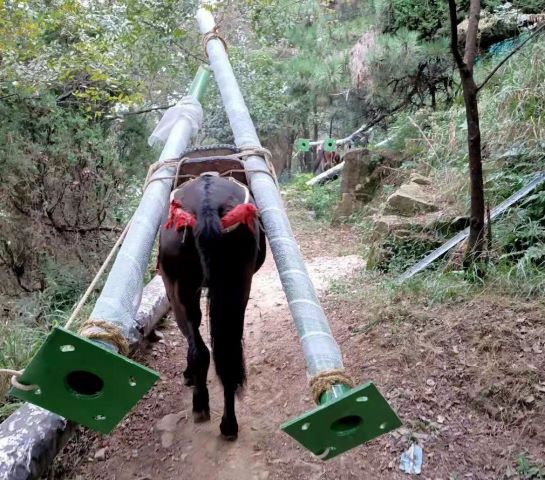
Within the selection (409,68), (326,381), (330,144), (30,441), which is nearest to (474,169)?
(326,381)

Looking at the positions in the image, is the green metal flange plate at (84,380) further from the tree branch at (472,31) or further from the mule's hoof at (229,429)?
the tree branch at (472,31)

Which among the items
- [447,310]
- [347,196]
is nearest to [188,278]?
[447,310]

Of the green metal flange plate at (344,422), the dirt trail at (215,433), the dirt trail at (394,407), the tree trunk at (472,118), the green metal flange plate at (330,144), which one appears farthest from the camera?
Result: the green metal flange plate at (330,144)

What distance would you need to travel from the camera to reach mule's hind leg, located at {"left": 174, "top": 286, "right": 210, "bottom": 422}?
3178 millimetres

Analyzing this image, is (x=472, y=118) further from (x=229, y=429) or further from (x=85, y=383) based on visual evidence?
(x=85, y=383)

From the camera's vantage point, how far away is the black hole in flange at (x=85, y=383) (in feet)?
5.82

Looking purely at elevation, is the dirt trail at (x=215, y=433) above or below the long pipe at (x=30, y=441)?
below

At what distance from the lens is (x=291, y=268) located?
2.30 meters

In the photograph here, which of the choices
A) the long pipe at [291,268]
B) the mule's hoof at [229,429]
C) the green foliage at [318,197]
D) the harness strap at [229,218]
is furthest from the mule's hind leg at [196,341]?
the green foliage at [318,197]

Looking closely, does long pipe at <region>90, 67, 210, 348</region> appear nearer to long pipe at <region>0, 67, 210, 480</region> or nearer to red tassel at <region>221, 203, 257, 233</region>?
long pipe at <region>0, 67, 210, 480</region>

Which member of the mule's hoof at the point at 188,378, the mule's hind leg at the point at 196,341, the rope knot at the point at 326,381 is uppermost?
the rope knot at the point at 326,381

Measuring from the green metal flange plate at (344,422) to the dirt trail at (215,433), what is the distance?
54.6 inches

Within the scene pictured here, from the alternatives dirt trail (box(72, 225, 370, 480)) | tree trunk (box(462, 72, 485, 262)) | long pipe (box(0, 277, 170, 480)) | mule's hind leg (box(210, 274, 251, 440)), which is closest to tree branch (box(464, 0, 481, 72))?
tree trunk (box(462, 72, 485, 262))

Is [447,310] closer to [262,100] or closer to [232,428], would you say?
[232,428]
